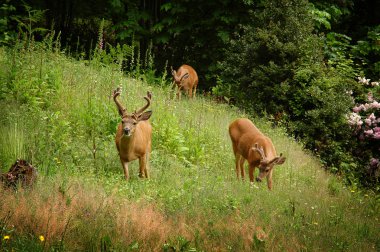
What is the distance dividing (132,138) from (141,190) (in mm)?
1199

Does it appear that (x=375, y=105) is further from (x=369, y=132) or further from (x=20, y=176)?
(x=20, y=176)

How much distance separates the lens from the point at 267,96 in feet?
48.8

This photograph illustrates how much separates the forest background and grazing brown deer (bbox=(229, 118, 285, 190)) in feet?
6.62

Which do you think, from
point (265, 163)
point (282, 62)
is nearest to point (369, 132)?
point (282, 62)

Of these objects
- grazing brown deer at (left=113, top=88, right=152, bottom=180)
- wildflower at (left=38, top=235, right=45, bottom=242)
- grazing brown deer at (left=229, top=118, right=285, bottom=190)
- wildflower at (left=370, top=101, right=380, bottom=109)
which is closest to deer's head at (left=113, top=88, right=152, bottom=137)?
grazing brown deer at (left=113, top=88, right=152, bottom=180)

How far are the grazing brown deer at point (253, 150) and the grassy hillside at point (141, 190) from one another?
325 mm

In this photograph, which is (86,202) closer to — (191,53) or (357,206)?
(357,206)

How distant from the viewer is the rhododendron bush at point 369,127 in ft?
45.9

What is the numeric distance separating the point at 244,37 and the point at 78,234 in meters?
11.0

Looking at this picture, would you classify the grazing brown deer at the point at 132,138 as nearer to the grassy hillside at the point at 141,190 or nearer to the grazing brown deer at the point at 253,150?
the grassy hillside at the point at 141,190

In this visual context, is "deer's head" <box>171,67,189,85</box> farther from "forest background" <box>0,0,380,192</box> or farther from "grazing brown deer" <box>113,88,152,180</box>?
"grazing brown deer" <box>113,88,152,180</box>

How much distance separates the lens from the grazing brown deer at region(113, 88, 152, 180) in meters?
8.37

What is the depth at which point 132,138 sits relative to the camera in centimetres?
858

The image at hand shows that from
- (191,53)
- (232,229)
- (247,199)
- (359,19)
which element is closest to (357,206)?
(247,199)
